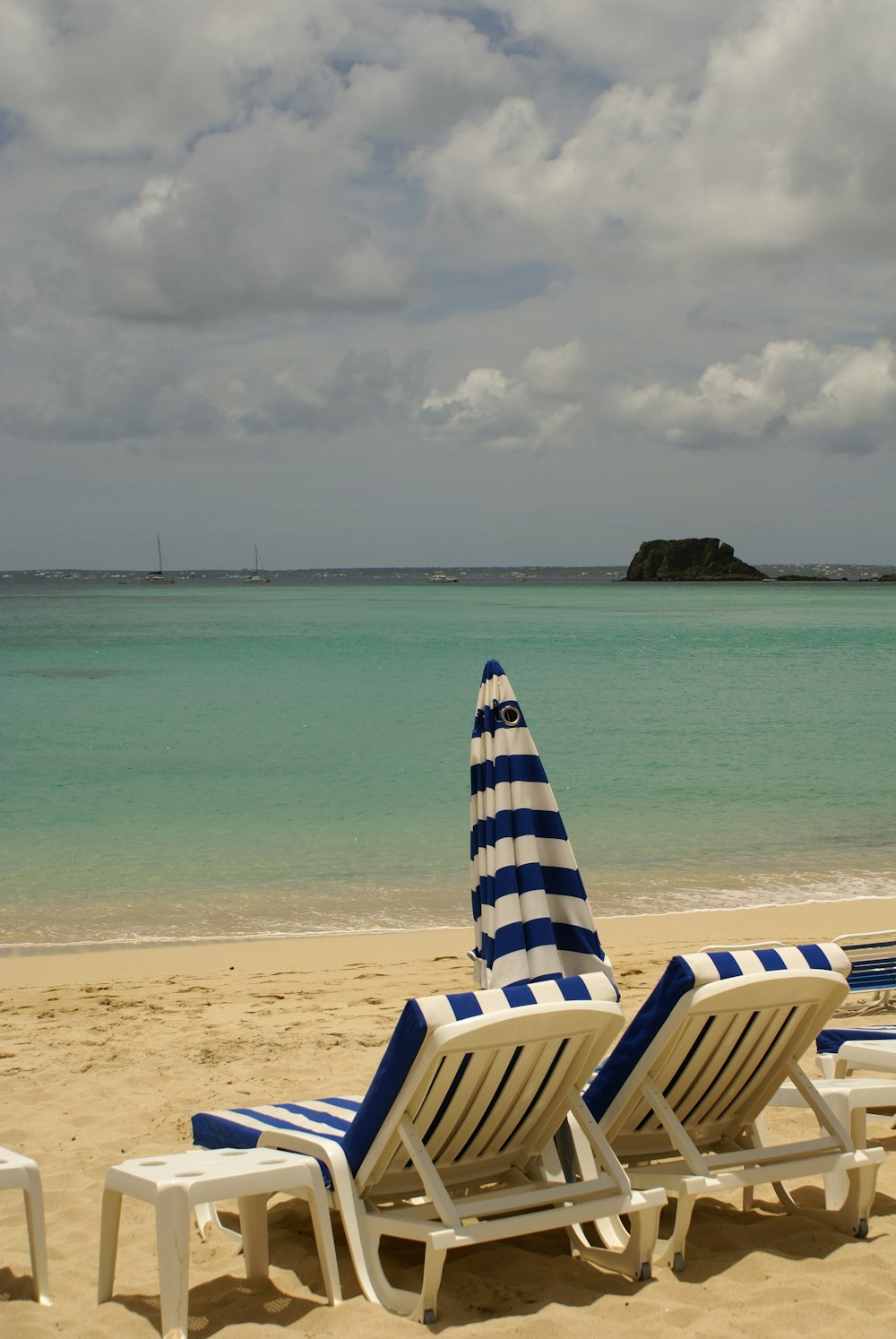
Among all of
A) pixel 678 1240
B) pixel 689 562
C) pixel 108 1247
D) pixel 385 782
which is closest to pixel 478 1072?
pixel 678 1240

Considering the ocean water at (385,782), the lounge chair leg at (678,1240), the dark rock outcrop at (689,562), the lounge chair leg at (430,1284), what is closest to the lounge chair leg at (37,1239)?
the lounge chair leg at (430,1284)

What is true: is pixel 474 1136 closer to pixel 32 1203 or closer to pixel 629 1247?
pixel 629 1247

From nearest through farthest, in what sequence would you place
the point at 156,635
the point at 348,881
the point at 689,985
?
the point at 689,985 < the point at 348,881 < the point at 156,635

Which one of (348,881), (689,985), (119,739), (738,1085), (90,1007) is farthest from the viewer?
(119,739)

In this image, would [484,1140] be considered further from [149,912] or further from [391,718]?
[391,718]

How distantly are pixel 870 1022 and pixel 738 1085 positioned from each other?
2963mm

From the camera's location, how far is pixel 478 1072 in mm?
3148

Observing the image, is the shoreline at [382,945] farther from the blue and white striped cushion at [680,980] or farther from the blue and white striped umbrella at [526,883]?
the blue and white striped cushion at [680,980]

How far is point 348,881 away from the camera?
35.6ft

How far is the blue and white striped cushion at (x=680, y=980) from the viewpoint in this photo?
3.29m

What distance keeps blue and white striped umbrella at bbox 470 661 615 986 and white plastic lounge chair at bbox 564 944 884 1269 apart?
446 mm

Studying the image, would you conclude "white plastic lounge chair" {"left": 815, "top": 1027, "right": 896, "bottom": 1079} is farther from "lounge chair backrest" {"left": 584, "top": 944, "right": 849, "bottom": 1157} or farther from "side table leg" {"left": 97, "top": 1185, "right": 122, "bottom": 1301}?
"side table leg" {"left": 97, "top": 1185, "right": 122, "bottom": 1301}

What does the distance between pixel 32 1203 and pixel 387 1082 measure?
105cm

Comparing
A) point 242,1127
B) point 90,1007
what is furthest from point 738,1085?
point 90,1007
